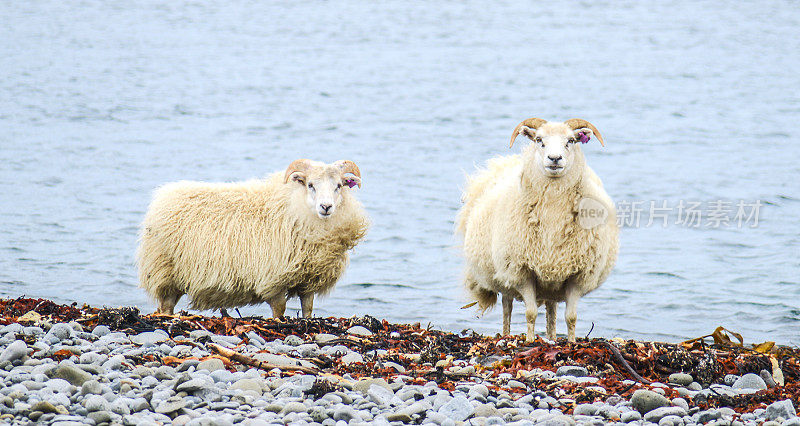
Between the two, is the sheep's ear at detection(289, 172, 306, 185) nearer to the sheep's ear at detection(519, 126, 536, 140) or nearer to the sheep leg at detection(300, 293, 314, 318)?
the sheep leg at detection(300, 293, 314, 318)

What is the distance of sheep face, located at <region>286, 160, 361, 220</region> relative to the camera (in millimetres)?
9273

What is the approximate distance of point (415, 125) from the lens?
30469mm

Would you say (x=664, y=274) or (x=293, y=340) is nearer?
(x=293, y=340)

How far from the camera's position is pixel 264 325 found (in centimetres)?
812

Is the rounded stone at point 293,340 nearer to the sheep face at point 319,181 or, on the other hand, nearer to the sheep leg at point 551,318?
the sheep face at point 319,181

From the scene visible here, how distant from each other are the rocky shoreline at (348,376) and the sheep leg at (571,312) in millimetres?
433

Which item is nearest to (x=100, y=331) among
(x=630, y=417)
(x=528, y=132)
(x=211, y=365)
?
(x=211, y=365)

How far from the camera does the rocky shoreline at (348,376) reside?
548 cm

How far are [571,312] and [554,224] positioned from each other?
811 mm

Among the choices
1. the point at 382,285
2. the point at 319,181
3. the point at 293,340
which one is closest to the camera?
the point at 293,340

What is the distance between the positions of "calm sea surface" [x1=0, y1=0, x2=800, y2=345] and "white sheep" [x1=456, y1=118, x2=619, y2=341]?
2189mm

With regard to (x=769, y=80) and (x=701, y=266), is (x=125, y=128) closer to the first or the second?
(x=701, y=266)

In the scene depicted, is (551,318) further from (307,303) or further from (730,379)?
(730,379)

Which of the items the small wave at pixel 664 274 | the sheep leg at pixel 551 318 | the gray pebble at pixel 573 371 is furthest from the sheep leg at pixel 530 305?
the small wave at pixel 664 274
